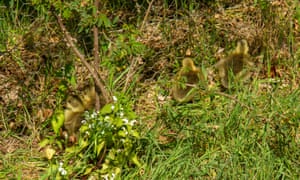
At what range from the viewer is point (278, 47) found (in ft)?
17.6

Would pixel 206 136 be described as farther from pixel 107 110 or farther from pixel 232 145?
pixel 107 110

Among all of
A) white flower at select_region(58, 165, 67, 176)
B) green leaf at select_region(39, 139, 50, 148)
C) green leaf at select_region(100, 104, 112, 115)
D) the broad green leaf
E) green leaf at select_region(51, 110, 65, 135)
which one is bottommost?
white flower at select_region(58, 165, 67, 176)

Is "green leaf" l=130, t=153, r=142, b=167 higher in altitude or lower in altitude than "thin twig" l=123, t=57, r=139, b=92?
lower

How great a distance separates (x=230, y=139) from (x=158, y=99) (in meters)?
0.83

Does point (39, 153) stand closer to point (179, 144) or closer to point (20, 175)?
point (20, 175)

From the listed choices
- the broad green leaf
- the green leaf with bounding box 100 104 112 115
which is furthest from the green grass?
the green leaf with bounding box 100 104 112 115

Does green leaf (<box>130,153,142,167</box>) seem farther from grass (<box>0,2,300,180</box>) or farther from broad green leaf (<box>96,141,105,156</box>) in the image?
broad green leaf (<box>96,141,105,156</box>)

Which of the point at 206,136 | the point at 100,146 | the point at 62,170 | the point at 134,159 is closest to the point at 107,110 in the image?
the point at 100,146

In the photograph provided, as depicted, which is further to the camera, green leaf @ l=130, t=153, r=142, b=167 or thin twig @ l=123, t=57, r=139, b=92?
thin twig @ l=123, t=57, r=139, b=92

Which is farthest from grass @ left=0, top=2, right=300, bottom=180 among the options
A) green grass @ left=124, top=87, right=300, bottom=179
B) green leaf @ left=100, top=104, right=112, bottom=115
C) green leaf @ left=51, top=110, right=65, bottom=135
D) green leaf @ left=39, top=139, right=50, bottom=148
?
green leaf @ left=100, top=104, right=112, bottom=115

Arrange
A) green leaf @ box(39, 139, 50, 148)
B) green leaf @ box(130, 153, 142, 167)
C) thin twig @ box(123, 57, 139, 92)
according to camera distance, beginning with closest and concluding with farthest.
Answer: green leaf @ box(130, 153, 142, 167)
green leaf @ box(39, 139, 50, 148)
thin twig @ box(123, 57, 139, 92)

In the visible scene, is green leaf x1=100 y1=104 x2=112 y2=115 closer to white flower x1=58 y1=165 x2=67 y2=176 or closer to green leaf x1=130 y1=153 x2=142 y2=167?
green leaf x1=130 y1=153 x2=142 y2=167

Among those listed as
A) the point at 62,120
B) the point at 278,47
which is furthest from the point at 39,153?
the point at 278,47

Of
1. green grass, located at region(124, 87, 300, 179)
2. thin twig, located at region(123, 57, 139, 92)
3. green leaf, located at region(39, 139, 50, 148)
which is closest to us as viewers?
green grass, located at region(124, 87, 300, 179)
